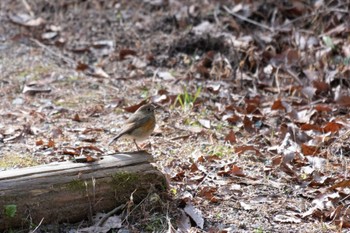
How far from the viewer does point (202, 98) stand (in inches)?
269

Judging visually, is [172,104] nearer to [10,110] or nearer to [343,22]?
[10,110]

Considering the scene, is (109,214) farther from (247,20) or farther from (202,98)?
(247,20)

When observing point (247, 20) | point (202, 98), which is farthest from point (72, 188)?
point (247, 20)

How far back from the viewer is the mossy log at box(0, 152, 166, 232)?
4.28 m

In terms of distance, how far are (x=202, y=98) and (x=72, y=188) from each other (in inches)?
106

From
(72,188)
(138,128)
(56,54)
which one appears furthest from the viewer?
(56,54)

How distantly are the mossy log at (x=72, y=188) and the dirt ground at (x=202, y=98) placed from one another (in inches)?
5.7

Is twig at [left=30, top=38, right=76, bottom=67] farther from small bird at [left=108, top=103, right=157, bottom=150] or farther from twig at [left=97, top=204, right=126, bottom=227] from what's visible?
twig at [left=97, top=204, right=126, bottom=227]

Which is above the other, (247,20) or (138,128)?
(138,128)

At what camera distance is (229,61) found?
25.0ft

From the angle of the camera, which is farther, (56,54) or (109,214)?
(56,54)

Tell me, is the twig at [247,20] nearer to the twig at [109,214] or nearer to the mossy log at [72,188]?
the mossy log at [72,188]

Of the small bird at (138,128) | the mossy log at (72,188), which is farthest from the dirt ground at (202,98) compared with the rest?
the small bird at (138,128)

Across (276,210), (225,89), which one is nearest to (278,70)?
(225,89)
